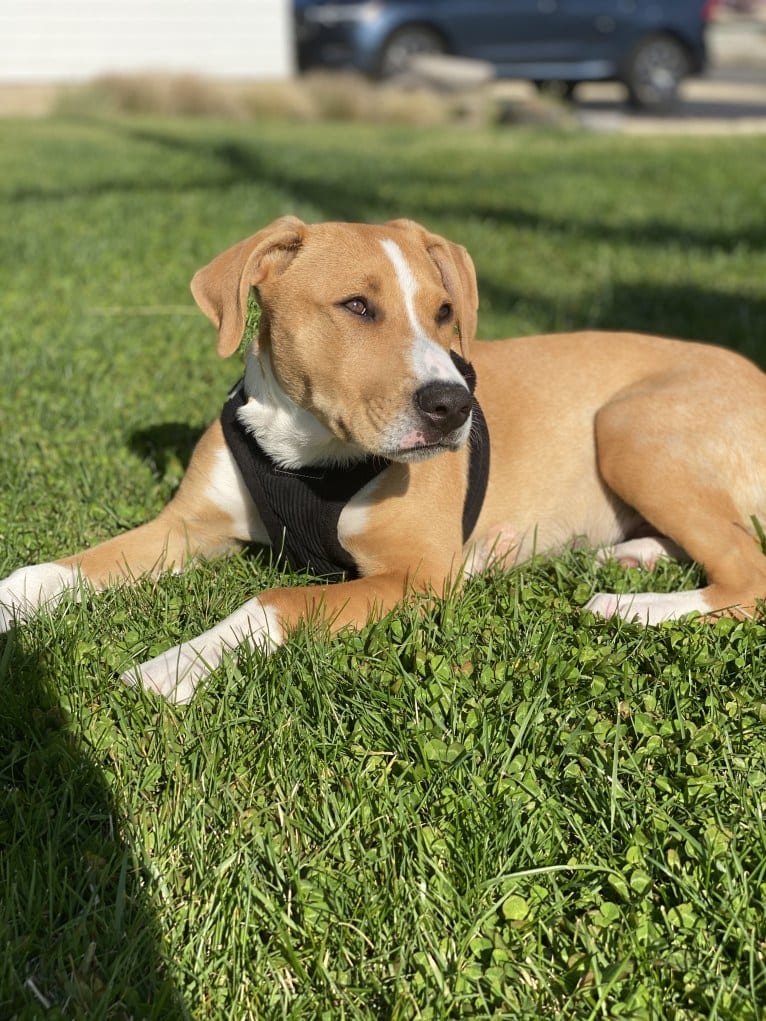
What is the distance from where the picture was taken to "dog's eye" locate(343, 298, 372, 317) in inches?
137

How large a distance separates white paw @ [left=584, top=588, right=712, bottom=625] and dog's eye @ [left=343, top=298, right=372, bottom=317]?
1.19 metres

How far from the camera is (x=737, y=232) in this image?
943cm

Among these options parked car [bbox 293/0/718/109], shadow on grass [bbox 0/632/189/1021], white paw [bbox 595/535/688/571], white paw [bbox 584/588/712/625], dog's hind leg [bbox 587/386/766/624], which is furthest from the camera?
parked car [bbox 293/0/718/109]

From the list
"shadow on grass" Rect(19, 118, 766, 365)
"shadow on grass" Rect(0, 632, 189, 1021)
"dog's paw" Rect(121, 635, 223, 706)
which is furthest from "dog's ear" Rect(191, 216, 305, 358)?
"shadow on grass" Rect(19, 118, 766, 365)

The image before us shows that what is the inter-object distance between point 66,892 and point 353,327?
1830 mm

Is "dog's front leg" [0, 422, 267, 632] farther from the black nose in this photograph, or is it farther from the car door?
the car door

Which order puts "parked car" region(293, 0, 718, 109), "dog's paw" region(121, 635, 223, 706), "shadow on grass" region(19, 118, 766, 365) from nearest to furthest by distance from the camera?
"dog's paw" region(121, 635, 223, 706) → "shadow on grass" region(19, 118, 766, 365) → "parked car" region(293, 0, 718, 109)

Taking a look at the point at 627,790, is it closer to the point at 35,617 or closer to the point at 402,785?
the point at 402,785

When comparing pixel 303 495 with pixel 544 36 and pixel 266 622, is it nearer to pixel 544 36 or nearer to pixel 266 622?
pixel 266 622

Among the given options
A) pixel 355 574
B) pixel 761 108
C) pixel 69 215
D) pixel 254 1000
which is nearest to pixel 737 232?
pixel 69 215

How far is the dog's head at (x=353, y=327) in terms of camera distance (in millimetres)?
3299

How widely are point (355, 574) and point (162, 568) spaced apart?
66 centimetres

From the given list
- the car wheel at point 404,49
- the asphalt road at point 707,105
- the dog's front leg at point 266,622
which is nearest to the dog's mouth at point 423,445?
the dog's front leg at point 266,622

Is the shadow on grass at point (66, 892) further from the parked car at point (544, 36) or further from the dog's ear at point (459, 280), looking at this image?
the parked car at point (544, 36)
